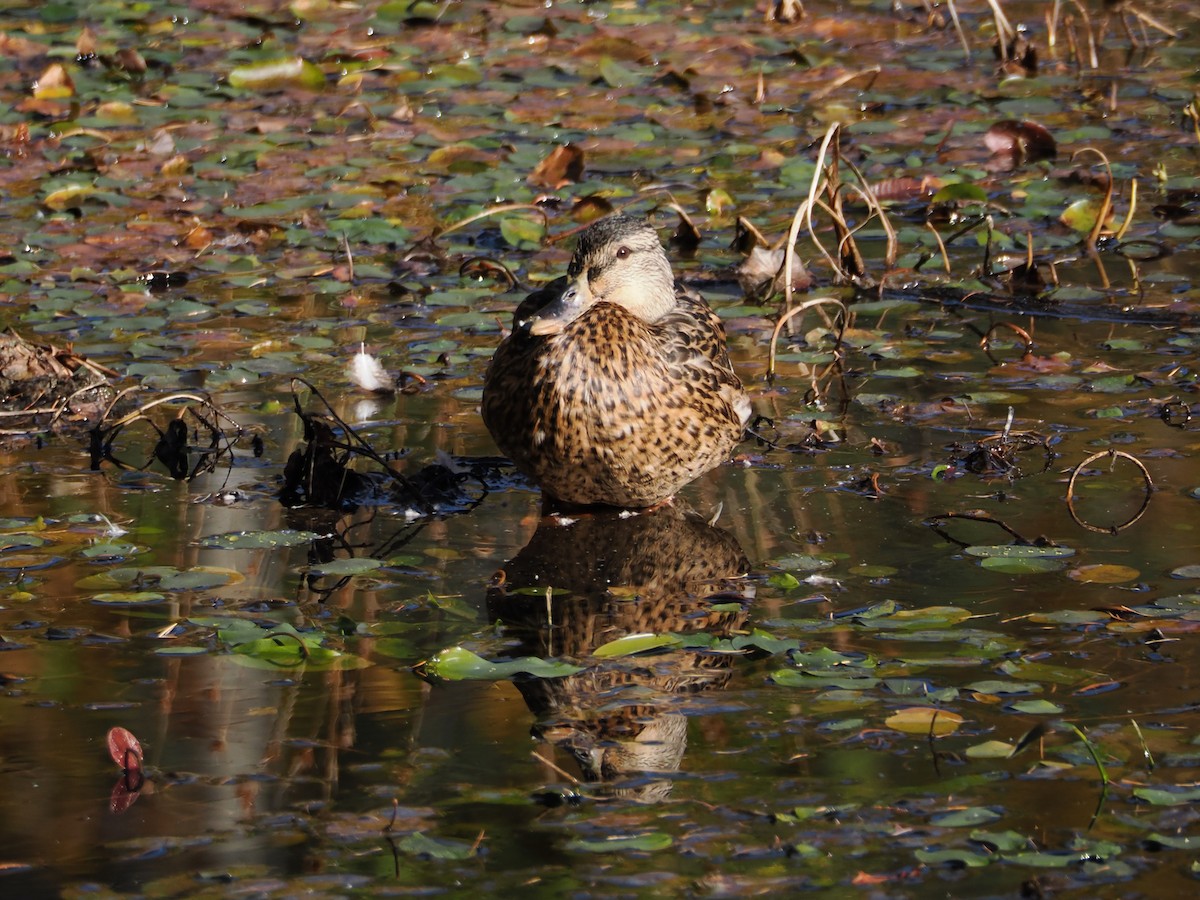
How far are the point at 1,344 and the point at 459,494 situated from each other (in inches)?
78.2

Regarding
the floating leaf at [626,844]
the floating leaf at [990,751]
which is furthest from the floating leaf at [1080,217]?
the floating leaf at [626,844]

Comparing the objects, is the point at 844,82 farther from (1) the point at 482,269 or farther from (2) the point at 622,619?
(2) the point at 622,619

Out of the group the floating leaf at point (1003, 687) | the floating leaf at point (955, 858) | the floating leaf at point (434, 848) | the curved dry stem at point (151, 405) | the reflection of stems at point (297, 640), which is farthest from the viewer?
the curved dry stem at point (151, 405)

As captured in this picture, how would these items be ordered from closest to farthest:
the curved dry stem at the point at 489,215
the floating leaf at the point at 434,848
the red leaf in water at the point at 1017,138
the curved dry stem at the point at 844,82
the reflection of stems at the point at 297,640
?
the floating leaf at the point at 434,848 → the reflection of stems at the point at 297,640 → the curved dry stem at the point at 489,215 → the red leaf in water at the point at 1017,138 → the curved dry stem at the point at 844,82

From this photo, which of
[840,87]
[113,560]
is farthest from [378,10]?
[113,560]

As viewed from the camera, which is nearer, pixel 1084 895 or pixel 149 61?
pixel 1084 895

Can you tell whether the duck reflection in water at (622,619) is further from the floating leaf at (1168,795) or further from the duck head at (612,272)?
the floating leaf at (1168,795)

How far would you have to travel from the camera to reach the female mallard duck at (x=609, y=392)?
5301mm

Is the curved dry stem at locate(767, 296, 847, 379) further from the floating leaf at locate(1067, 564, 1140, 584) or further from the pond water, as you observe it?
the floating leaf at locate(1067, 564, 1140, 584)

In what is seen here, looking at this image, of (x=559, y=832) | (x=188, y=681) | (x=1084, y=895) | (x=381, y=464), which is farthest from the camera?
(x=381, y=464)

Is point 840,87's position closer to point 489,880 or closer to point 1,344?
point 1,344

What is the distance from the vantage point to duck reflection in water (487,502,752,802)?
13.1ft

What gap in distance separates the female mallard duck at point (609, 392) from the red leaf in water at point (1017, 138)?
4.02m

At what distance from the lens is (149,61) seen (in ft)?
36.7
